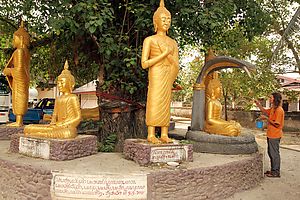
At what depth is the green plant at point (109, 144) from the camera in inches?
293

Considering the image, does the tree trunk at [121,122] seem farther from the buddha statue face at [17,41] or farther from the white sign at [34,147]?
the buddha statue face at [17,41]

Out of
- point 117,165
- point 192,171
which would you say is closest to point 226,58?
point 192,171

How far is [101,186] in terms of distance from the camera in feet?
15.4

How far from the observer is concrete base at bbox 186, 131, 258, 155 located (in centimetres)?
688

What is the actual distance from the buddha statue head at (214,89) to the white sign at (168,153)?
8.16ft

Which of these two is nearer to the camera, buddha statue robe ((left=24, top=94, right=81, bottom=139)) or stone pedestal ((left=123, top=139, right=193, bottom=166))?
stone pedestal ((left=123, top=139, right=193, bottom=166))

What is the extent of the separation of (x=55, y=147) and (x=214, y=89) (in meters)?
4.08

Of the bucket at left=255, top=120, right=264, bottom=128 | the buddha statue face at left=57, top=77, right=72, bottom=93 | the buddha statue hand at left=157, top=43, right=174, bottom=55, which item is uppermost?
the buddha statue hand at left=157, top=43, right=174, bottom=55

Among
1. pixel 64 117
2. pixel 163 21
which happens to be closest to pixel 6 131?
pixel 64 117

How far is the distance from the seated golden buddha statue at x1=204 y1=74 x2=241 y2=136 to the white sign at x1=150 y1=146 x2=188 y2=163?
1.93m

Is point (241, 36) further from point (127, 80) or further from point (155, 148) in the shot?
point (155, 148)

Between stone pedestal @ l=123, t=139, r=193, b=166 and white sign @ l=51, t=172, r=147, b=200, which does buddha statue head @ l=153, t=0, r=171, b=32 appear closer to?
stone pedestal @ l=123, t=139, r=193, b=166

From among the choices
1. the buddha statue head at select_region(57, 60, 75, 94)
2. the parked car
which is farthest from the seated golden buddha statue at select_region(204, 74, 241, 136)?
the parked car

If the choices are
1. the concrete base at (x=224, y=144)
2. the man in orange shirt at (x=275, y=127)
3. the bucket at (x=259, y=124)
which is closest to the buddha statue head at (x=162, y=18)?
the concrete base at (x=224, y=144)
